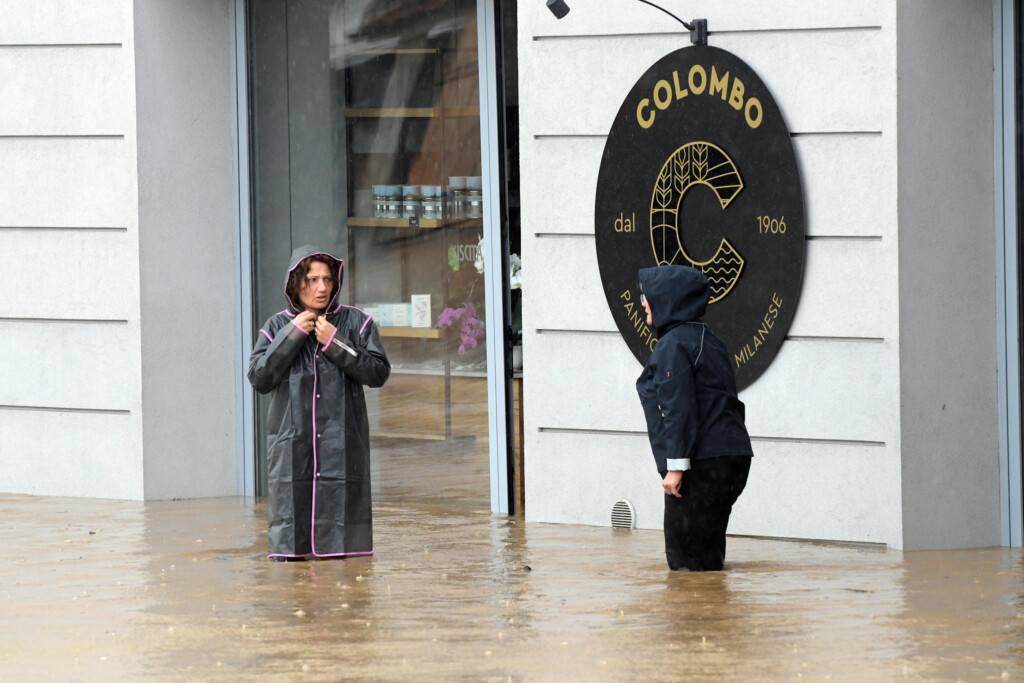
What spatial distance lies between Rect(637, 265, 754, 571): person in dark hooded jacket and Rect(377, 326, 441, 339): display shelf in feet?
10.4

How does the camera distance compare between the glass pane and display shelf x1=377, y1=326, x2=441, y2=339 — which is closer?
the glass pane

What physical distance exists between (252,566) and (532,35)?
12.7 feet

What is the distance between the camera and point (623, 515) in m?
9.52

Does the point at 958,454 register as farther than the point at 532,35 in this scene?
No

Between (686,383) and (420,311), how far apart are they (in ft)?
12.0

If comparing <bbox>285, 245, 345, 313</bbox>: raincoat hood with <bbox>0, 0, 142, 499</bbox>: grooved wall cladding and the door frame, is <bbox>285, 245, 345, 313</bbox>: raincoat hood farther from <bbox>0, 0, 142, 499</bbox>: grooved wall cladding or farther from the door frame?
the door frame

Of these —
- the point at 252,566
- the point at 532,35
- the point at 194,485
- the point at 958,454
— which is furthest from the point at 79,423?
the point at 958,454

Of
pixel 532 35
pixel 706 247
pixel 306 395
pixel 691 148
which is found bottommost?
pixel 306 395

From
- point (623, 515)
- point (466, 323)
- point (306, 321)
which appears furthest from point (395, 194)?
point (623, 515)

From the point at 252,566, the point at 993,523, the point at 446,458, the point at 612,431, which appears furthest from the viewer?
the point at 446,458

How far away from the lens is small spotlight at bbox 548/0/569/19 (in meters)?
9.08

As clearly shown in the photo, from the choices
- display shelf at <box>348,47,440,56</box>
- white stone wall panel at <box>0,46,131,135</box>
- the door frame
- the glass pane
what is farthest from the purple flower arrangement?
the door frame

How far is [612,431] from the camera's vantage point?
960 centimetres

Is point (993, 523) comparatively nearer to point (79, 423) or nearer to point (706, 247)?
point (706, 247)
